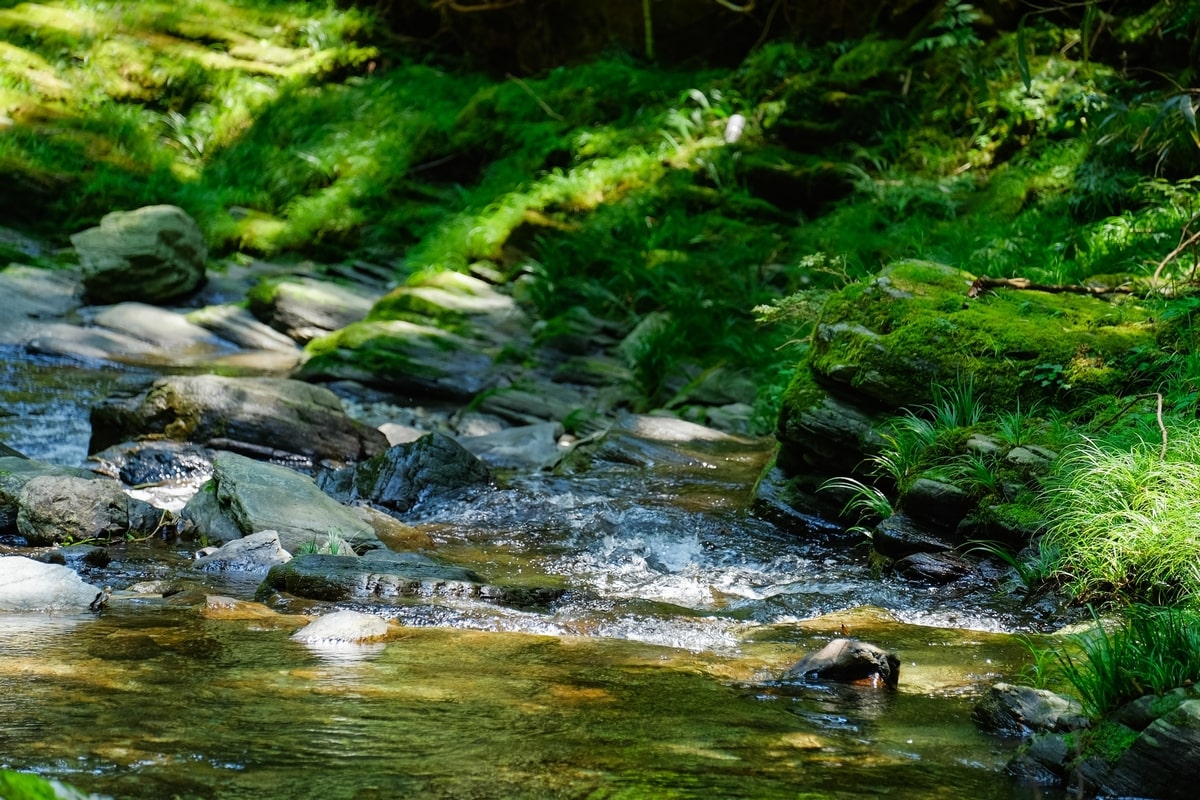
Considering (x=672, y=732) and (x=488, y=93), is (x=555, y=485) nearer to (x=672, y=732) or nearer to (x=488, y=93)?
(x=672, y=732)

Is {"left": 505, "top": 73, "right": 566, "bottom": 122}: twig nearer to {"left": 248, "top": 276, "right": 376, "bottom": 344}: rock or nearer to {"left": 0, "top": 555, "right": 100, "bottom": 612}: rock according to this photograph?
{"left": 248, "top": 276, "right": 376, "bottom": 344}: rock

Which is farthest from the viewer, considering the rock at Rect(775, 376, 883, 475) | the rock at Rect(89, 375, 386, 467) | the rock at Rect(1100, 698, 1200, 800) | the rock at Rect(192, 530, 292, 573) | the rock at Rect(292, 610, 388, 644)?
the rock at Rect(89, 375, 386, 467)

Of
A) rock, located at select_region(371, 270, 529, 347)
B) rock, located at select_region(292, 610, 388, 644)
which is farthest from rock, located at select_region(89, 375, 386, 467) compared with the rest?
rock, located at select_region(292, 610, 388, 644)

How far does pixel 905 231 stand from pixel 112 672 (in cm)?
850

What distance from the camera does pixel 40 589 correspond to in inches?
158

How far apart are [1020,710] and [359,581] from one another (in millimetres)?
2645

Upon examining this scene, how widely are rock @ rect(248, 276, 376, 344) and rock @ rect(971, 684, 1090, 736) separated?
967 centimetres

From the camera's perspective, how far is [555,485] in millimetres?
7008

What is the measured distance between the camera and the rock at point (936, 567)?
4.76m

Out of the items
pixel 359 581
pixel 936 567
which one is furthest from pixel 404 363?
pixel 936 567

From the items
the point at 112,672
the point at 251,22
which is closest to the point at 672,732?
the point at 112,672

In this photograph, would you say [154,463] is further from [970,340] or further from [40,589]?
[970,340]

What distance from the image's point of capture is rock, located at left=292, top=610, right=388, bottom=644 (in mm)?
3645

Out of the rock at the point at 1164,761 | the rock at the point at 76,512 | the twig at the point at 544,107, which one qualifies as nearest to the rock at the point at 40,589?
the rock at the point at 76,512
